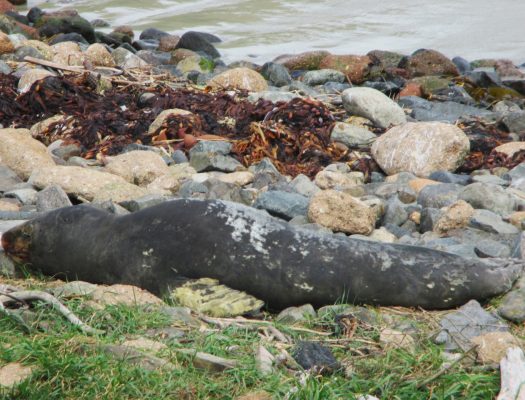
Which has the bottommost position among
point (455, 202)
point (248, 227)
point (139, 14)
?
point (139, 14)

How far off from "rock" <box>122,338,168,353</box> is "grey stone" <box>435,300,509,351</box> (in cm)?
126

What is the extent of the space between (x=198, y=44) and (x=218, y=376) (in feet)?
49.8

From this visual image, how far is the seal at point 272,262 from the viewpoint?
498 centimetres

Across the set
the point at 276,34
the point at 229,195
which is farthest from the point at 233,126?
the point at 276,34

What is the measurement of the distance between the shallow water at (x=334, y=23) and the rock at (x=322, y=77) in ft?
13.5

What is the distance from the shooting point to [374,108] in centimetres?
1030

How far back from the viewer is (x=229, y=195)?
296 inches

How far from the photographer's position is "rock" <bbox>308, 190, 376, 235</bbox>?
6.30 meters

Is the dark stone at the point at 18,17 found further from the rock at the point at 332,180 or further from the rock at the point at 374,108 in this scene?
the rock at the point at 332,180

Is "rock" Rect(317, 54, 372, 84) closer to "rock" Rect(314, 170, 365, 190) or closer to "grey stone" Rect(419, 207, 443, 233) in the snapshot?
"rock" Rect(314, 170, 365, 190)

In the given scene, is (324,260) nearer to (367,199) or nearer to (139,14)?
(367,199)

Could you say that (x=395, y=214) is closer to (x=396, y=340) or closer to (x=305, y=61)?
(x=396, y=340)

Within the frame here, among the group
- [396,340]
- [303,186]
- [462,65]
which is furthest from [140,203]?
[462,65]

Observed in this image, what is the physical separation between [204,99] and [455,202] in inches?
185
